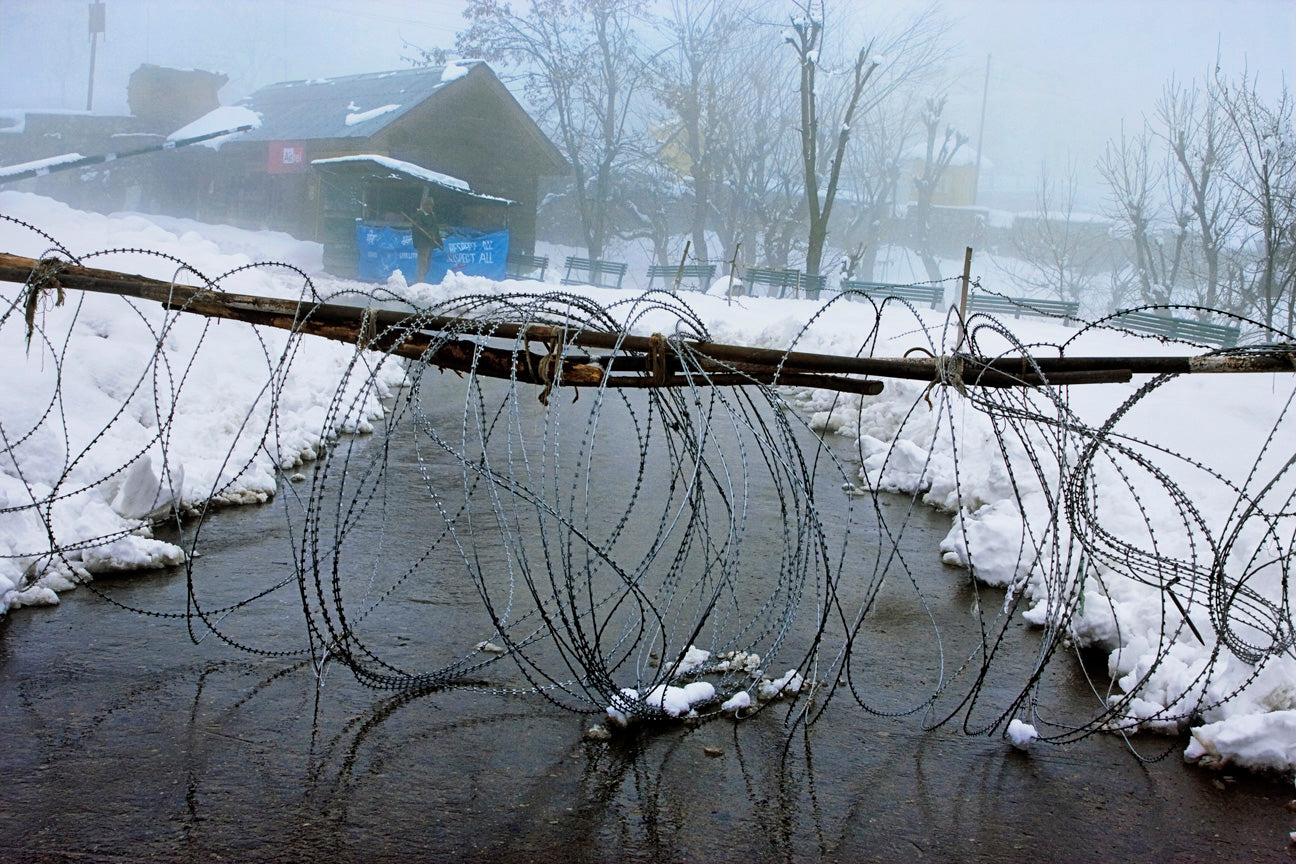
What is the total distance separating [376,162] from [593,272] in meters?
9.44

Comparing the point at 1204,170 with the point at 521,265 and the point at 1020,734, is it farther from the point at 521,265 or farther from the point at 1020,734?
the point at 1020,734

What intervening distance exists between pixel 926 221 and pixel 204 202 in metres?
30.2

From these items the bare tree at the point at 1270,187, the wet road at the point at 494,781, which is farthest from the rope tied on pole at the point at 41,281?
the bare tree at the point at 1270,187

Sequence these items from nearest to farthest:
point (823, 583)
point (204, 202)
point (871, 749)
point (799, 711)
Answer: point (871, 749), point (799, 711), point (823, 583), point (204, 202)

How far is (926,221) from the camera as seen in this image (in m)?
44.8

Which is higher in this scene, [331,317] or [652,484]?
[331,317]

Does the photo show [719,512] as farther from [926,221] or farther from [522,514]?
[926,221]

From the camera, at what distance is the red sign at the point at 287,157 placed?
29672mm

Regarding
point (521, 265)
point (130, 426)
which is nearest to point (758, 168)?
point (521, 265)

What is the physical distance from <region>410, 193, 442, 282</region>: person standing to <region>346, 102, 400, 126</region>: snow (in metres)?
3.70

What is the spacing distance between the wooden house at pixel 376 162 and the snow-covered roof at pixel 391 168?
0.12ft

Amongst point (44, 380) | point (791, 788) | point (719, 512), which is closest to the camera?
point (791, 788)

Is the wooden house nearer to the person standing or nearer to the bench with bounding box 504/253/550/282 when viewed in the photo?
the person standing

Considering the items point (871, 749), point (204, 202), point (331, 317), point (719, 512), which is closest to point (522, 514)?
point (719, 512)
